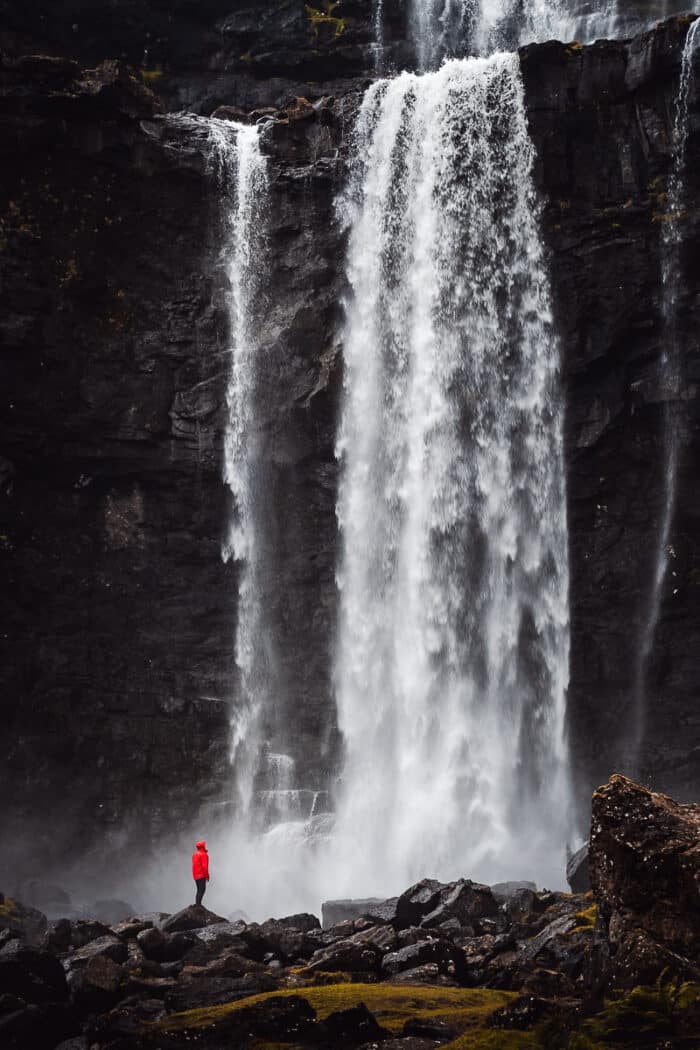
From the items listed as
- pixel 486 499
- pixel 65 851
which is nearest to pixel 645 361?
pixel 486 499

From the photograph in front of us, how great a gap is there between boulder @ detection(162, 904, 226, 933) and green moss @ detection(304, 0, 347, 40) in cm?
3279

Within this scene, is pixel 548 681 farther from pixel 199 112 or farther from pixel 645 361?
pixel 199 112

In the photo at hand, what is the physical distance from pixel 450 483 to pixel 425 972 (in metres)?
18.6

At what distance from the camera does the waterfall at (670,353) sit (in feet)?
97.1

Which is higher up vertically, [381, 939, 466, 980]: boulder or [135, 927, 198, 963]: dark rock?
A: [135, 927, 198, 963]: dark rock

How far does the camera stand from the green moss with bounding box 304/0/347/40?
131 feet

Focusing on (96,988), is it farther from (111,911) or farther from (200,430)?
(200,430)

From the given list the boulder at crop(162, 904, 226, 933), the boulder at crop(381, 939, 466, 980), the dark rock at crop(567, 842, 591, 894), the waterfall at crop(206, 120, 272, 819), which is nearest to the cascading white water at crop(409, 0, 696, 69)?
the waterfall at crop(206, 120, 272, 819)

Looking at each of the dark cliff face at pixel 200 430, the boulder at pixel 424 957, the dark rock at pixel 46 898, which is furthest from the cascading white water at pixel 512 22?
the boulder at pixel 424 957

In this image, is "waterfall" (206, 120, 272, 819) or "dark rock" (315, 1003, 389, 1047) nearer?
"dark rock" (315, 1003, 389, 1047)

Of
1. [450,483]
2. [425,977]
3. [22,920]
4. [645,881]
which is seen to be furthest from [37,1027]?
[450,483]

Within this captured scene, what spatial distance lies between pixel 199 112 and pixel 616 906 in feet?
118

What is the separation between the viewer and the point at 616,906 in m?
9.85

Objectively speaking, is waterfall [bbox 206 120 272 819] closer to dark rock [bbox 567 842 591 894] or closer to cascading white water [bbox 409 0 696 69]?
cascading white water [bbox 409 0 696 69]
